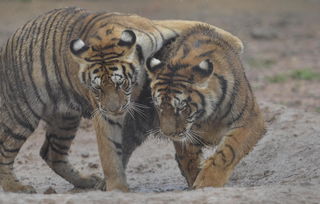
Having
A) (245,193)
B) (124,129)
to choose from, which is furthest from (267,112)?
(245,193)

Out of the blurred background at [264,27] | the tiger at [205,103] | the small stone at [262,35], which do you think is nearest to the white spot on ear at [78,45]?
the tiger at [205,103]

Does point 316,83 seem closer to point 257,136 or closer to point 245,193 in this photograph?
point 257,136

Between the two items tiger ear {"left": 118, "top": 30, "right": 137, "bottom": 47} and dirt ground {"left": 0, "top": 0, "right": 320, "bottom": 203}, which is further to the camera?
tiger ear {"left": 118, "top": 30, "right": 137, "bottom": 47}

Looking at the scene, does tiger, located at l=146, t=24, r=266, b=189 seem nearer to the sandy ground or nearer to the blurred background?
the sandy ground

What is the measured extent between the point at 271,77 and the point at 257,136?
6.06 m

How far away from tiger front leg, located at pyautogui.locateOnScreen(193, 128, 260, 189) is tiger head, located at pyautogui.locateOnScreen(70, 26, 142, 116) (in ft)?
2.38

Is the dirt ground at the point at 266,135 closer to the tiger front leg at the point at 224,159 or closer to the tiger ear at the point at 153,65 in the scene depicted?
the tiger front leg at the point at 224,159

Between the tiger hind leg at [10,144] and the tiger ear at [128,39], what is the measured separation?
1246mm

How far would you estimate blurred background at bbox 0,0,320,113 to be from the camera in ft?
35.2

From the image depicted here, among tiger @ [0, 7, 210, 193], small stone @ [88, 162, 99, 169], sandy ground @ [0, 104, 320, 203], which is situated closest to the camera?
sandy ground @ [0, 104, 320, 203]

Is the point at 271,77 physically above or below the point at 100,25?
below

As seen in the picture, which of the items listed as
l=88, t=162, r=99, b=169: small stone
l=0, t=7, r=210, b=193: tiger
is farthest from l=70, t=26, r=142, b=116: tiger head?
l=88, t=162, r=99, b=169: small stone

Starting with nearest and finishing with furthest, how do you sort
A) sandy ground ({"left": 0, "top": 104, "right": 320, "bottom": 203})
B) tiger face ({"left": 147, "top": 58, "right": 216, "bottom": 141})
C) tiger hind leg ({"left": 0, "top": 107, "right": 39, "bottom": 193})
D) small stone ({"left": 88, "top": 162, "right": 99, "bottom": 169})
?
1. sandy ground ({"left": 0, "top": 104, "right": 320, "bottom": 203})
2. tiger face ({"left": 147, "top": 58, "right": 216, "bottom": 141})
3. tiger hind leg ({"left": 0, "top": 107, "right": 39, "bottom": 193})
4. small stone ({"left": 88, "top": 162, "right": 99, "bottom": 169})

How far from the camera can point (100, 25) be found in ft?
18.5
